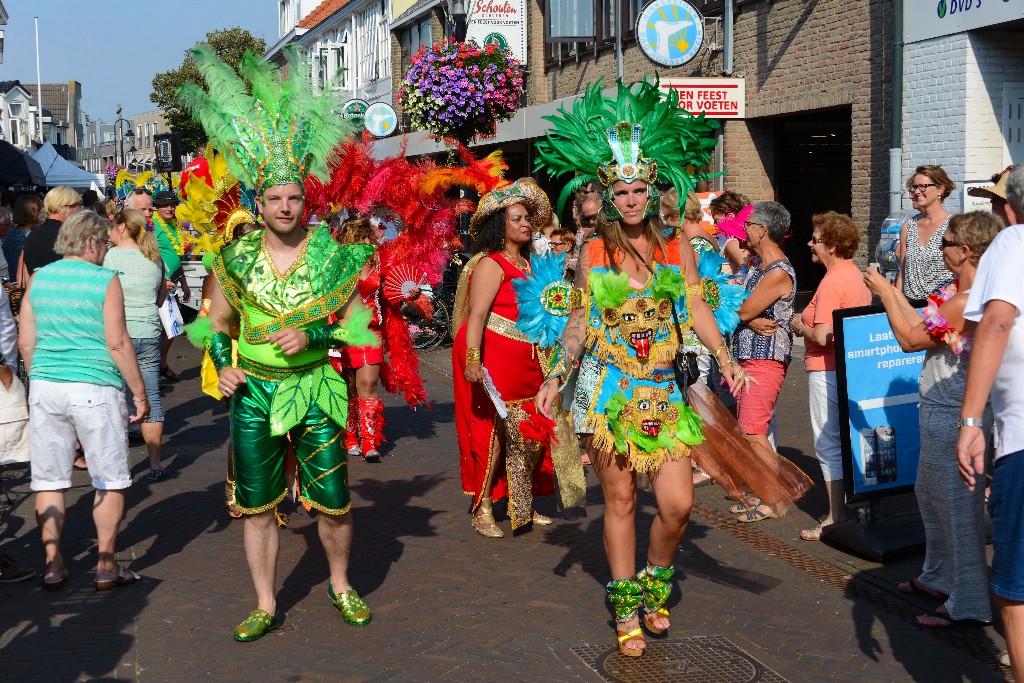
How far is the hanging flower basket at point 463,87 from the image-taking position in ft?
49.3

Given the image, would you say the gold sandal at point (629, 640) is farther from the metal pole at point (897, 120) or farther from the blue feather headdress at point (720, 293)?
the metal pole at point (897, 120)

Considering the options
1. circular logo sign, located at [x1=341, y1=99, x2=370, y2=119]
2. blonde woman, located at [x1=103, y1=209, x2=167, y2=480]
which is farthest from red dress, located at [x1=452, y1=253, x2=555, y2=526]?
blonde woman, located at [x1=103, y1=209, x2=167, y2=480]

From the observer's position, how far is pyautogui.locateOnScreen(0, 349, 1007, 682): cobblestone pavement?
15.8ft

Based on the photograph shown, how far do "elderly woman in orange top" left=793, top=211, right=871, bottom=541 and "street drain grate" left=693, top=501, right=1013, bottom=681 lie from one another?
0.29 meters

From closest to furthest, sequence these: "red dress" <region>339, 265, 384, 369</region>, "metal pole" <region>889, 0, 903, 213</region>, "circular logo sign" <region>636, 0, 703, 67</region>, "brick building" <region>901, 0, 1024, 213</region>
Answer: "red dress" <region>339, 265, 384, 369</region>, "brick building" <region>901, 0, 1024, 213</region>, "metal pole" <region>889, 0, 903, 213</region>, "circular logo sign" <region>636, 0, 703, 67</region>

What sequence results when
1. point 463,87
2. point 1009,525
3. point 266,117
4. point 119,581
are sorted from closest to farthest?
point 1009,525, point 266,117, point 119,581, point 463,87

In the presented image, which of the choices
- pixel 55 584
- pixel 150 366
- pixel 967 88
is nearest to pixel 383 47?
pixel 967 88

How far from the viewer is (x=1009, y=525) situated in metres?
3.71

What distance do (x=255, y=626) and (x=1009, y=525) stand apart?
125 inches

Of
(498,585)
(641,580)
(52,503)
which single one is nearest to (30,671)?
(52,503)

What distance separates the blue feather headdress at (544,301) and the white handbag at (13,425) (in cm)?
276

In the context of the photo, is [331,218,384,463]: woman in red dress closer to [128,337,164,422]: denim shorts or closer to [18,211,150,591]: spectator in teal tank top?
[128,337,164,422]: denim shorts

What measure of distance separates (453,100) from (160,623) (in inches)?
420

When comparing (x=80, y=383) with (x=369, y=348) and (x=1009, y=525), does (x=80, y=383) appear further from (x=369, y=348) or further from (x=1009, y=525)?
(x=1009, y=525)
